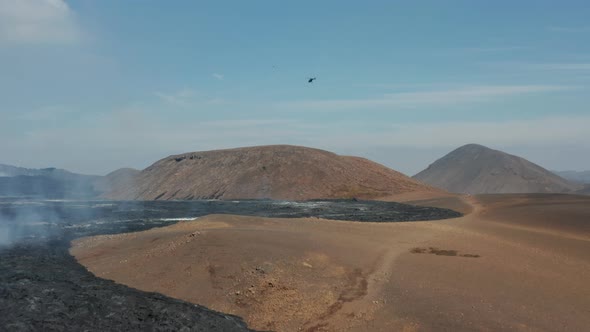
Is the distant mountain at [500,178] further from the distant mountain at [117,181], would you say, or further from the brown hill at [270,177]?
the distant mountain at [117,181]

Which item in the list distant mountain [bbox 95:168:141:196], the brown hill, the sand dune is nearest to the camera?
the sand dune

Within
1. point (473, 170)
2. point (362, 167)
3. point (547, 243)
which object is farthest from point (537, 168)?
point (547, 243)

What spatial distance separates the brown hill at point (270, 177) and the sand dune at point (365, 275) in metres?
66.0

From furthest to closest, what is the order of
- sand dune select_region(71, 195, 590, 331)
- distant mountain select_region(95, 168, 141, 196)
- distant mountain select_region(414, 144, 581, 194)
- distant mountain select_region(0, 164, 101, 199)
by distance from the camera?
distant mountain select_region(414, 144, 581, 194) < distant mountain select_region(0, 164, 101, 199) < distant mountain select_region(95, 168, 141, 196) < sand dune select_region(71, 195, 590, 331)

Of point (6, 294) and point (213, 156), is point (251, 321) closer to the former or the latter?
point (6, 294)

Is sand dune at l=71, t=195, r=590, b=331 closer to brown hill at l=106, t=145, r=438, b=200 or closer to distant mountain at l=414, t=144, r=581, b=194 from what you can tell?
brown hill at l=106, t=145, r=438, b=200

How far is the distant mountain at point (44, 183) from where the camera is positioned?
137 m

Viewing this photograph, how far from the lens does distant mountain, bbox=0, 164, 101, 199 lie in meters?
137

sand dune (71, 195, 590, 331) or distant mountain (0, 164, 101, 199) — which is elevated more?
distant mountain (0, 164, 101, 199)

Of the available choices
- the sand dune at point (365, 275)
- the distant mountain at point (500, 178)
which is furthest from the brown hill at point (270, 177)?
the sand dune at point (365, 275)

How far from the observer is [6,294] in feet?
55.6

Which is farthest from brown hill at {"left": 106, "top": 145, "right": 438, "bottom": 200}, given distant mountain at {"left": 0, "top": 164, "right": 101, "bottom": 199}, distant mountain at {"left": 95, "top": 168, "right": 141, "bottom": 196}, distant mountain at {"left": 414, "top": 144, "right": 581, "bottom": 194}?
distant mountain at {"left": 414, "top": 144, "right": 581, "bottom": 194}

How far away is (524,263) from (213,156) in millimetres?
107571

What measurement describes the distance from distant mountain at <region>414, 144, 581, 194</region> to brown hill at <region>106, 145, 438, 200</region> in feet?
211
